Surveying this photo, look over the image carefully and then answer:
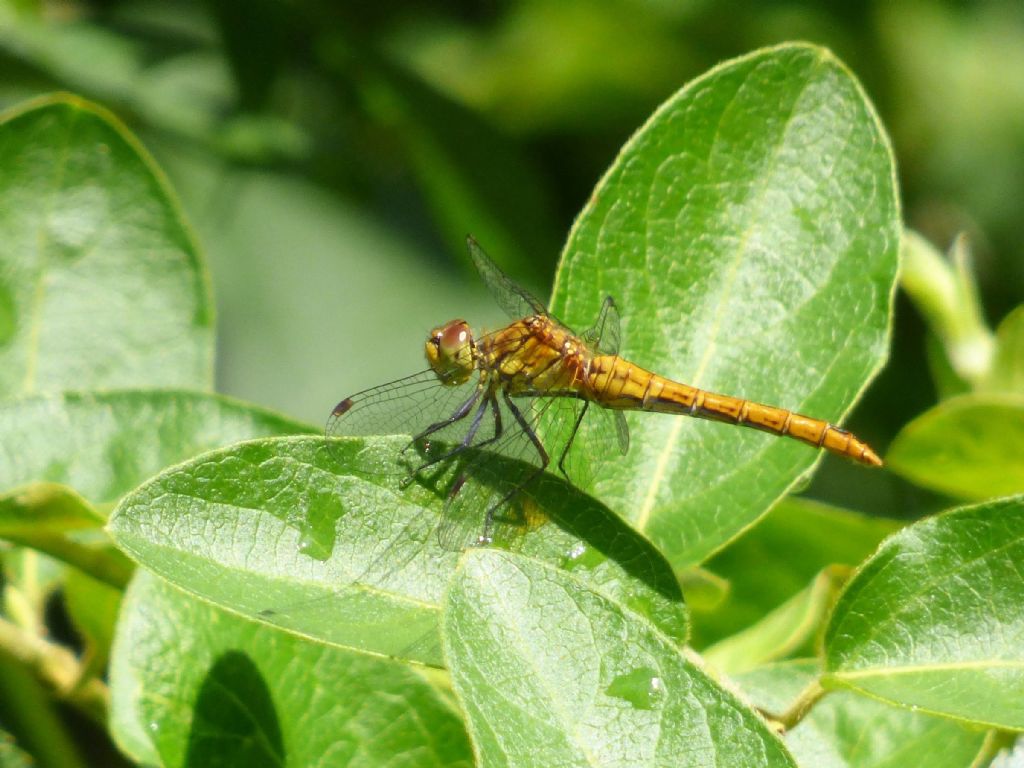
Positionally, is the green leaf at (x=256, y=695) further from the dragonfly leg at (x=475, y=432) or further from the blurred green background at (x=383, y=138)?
the blurred green background at (x=383, y=138)

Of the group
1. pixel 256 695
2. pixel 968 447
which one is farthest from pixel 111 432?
pixel 968 447

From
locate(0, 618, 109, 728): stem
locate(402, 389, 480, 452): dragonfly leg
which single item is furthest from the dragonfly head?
locate(0, 618, 109, 728): stem

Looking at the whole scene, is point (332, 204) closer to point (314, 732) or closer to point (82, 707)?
point (82, 707)

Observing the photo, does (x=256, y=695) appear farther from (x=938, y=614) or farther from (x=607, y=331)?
(x=938, y=614)

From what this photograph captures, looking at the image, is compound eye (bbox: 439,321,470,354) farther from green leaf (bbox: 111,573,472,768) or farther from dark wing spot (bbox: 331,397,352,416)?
green leaf (bbox: 111,573,472,768)

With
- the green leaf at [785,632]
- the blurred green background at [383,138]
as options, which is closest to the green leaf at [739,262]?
the green leaf at [785,632]

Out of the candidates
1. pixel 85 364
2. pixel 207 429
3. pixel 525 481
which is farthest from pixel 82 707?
pixel 525 481
